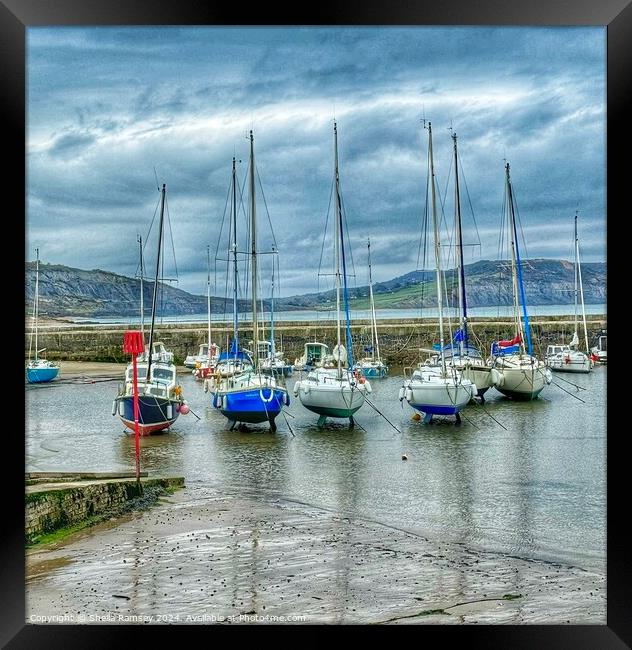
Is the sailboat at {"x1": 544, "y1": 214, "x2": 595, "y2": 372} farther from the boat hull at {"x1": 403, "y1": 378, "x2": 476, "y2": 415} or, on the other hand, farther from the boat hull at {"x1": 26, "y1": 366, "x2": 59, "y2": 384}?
the boat hull at {"x1": 26, "y1": 366, "x2": 59, "y2": 384}

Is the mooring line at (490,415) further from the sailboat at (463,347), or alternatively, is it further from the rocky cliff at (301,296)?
the rocky cliff at (301,296)

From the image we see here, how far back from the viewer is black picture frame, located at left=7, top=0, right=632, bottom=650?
3961 mm

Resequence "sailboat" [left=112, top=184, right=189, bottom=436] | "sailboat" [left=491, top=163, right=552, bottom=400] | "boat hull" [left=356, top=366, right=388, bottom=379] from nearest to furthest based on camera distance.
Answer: "sailboat" [left=112, top=184, right=189, bottom=436] → "sailboat" [left=491, top=163, right=552, bottom=400] → "boat hull" [left=356, top=366, right=388, bottom=379]

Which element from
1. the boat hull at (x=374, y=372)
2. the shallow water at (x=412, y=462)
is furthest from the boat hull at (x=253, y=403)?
the boat hull at (x=374, y=372)

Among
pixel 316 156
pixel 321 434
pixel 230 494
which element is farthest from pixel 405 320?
pixel 230 494

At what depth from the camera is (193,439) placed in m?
9.77

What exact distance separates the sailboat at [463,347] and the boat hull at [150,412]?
367 cm

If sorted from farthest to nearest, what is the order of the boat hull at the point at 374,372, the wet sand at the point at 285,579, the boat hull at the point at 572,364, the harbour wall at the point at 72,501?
the boat hull at the point at 374,372 < the boat hull at the point at 572,364 < the harbour wall at the point at 72,501 < the wet sand at the point at 285,579

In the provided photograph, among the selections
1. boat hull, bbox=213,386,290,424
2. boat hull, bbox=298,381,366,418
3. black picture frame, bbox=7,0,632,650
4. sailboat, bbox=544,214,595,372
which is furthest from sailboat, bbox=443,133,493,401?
black picture frame, bbox=7,0,632,650

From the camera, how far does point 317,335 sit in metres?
13.4

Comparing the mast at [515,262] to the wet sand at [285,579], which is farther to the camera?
the mast at [515,262]

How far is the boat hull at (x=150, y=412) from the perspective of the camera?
31.9ft

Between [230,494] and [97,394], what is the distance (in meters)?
7.32

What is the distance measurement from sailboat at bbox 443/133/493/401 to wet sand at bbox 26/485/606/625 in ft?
15.3
